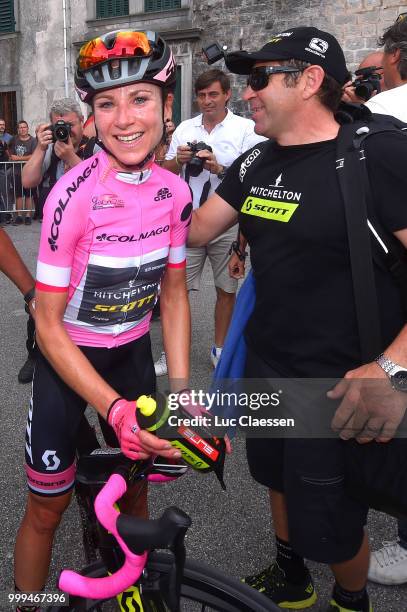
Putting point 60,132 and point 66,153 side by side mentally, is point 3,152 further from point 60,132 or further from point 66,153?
point 66,153

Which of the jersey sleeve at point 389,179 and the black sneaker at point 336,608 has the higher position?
the jersey sleeve at point 389,179

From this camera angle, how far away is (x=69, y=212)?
177 cm

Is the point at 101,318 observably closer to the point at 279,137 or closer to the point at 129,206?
the point at 129,206

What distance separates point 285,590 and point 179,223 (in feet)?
5.25

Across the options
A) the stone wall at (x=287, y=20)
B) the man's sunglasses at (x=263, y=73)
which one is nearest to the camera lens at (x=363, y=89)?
the man's sunglasses at (x=263, y=73)

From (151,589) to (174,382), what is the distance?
700mm

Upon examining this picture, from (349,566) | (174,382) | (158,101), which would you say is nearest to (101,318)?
(174,382)

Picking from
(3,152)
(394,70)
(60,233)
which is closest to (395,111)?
(394,70)

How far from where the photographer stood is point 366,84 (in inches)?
122

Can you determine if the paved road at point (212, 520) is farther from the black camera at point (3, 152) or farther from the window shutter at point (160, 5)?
the window shutter at point (160, 5)

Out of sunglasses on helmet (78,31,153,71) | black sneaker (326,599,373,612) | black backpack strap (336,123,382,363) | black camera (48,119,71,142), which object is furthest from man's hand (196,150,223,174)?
black sneaker (326,599,373,612)

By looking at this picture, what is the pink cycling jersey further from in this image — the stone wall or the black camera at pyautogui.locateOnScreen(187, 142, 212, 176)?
the stone wall

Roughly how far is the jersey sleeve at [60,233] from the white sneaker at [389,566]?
196 cm

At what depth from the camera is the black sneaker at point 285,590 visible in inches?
96.2
